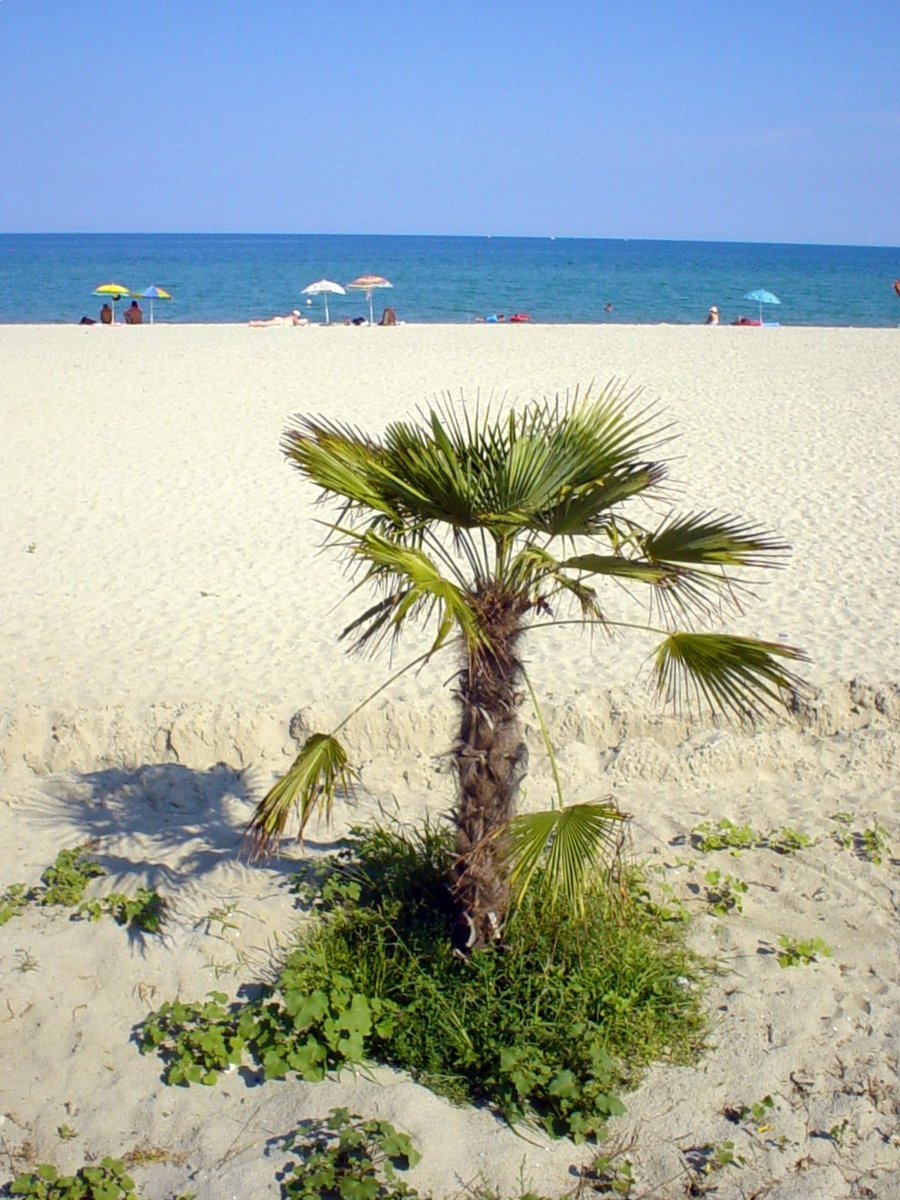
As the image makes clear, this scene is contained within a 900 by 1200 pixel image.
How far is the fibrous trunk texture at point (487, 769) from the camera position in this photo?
398 cm

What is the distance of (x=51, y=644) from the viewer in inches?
298

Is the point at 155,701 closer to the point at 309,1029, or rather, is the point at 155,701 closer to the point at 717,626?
the point at 309,1029

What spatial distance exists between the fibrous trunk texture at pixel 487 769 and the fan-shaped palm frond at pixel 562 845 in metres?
0.18

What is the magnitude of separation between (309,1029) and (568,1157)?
942mm

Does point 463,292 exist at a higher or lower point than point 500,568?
higher

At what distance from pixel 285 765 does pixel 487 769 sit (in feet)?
7.83

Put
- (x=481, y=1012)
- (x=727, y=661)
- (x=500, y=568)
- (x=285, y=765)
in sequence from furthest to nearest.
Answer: (x=285, y=765)
(x=481, y=1012)
(x=500, y=568)
(x=727, y=661)

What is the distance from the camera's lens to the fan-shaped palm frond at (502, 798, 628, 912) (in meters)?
3.61

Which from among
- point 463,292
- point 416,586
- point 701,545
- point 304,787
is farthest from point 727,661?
point 463,292

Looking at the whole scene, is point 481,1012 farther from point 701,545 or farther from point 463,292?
point 463,292

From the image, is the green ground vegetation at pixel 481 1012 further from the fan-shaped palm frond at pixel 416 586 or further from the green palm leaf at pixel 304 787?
the fan-shaped palm frond at pixel 416 586

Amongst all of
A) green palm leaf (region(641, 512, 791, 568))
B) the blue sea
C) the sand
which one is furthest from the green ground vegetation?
the blue sea

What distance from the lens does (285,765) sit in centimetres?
627

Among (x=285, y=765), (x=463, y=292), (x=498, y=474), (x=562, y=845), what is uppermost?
(x=463, y=292)
